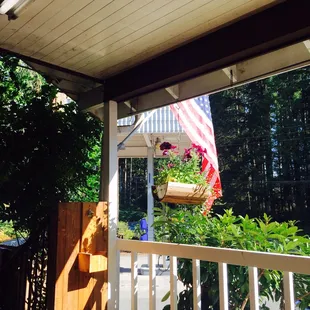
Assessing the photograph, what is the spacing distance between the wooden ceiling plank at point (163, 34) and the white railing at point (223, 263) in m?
1.29

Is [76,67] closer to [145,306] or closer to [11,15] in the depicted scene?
[11,15]

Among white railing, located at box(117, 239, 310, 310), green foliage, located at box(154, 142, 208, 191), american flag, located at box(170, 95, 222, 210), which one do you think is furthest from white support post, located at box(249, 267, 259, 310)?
american flag, located at box(170, 95, 222, 210)

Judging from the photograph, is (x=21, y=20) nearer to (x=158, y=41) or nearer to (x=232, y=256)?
(x=158, y=41)

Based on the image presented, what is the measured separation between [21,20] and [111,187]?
1.29 metres

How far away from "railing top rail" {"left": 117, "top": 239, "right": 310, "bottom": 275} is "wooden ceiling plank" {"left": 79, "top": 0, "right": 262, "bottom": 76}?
1.29m

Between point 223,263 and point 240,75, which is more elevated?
point 240,75

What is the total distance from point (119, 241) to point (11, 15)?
1629 millimetres

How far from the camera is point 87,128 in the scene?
2697 millimetres

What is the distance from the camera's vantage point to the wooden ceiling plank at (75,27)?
1758mm

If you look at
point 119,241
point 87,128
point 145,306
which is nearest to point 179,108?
point 87,128

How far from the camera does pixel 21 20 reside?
74.6 inches

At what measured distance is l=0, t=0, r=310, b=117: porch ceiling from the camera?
170 centimetres

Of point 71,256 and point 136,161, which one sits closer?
point 71,256

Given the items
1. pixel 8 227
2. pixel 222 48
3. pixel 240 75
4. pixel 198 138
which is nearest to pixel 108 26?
pixel 222 48
